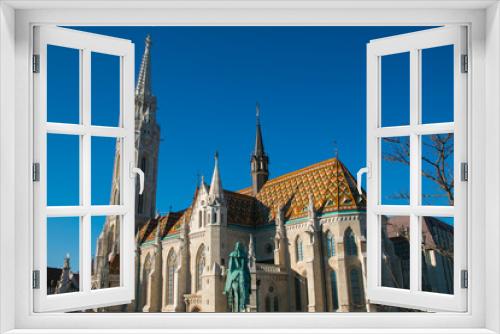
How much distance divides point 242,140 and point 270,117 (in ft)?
4.31

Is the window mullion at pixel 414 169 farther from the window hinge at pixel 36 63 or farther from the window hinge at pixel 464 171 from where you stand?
the window hinge at pixel 36 63

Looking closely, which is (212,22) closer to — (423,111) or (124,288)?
(423,111)

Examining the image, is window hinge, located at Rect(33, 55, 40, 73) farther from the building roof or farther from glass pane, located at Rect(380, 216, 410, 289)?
the building roof

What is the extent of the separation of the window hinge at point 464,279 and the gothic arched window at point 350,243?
13.3 metres

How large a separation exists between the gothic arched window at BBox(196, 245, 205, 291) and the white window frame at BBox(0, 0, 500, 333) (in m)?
15.8

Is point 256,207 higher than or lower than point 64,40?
lower

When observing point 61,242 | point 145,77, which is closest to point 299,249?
point 145,77

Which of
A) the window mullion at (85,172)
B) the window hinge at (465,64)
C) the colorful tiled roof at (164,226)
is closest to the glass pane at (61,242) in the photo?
the window mullion at (85,172)

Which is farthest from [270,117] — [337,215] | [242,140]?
[337,215]

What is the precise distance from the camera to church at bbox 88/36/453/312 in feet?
49.9

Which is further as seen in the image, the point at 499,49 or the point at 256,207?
the point at 256,207

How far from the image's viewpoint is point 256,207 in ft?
63.4

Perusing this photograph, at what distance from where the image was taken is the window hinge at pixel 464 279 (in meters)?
2.09

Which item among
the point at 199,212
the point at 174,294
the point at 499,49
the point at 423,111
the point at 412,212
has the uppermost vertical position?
the point at 499,49
